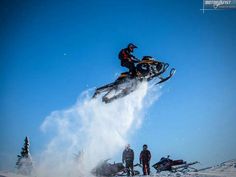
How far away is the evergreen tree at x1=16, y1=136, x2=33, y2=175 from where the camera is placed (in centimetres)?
2764

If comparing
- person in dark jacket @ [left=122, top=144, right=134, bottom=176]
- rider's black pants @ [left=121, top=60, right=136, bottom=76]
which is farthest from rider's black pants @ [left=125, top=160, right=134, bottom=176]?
rider's black pants @ [left=121, top=60, right=136, bottom=76]

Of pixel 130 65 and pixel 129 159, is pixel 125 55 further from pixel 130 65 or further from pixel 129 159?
pixel 129 159

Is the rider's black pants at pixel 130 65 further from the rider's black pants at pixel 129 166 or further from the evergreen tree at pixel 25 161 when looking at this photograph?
the evergreen tree at pixel 25 161

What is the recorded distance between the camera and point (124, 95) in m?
17.1

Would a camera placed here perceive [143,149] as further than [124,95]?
No

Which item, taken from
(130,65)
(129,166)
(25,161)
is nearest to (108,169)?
(129,166)

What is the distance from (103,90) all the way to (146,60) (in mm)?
3247

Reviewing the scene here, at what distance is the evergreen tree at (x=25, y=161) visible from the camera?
27.6m

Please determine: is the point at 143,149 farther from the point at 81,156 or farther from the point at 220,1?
the point at 81,156

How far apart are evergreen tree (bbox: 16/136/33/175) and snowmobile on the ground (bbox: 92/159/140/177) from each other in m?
13.3

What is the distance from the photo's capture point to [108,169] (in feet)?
52.9

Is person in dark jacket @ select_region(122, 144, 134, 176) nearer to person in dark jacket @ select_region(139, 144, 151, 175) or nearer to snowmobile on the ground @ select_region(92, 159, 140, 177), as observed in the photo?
person in dark jacket @ select_region(139, 144, 151, 175)

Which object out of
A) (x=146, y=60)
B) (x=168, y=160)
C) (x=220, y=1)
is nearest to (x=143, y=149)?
(x=168, y=160)

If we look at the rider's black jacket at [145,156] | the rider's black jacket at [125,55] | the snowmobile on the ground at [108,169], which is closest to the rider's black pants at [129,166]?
the rider's black jacket at [145,156]
